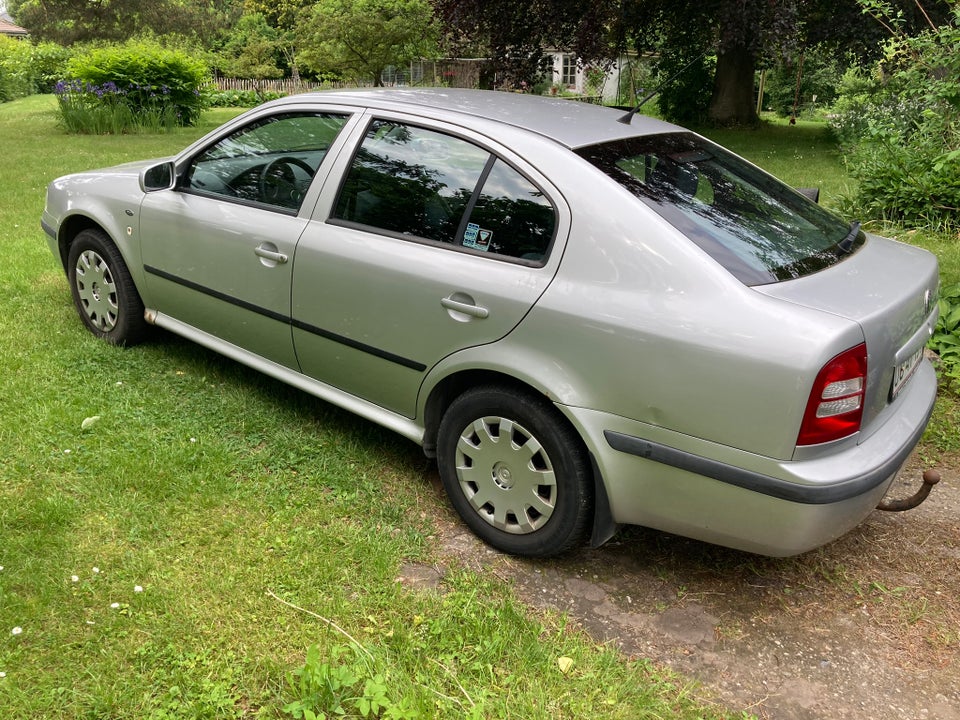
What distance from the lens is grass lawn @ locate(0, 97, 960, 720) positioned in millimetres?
2398

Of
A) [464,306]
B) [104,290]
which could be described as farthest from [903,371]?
[104,290]

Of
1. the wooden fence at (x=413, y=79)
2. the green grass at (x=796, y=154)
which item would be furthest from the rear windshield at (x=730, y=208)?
the wooden fence at (x=413, y=79)

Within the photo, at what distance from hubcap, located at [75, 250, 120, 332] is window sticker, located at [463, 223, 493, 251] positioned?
8.40ft

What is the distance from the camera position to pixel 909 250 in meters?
3.21

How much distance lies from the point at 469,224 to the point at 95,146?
41.8 feet

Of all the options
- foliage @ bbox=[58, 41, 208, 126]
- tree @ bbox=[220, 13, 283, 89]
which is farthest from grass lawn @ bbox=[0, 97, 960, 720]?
tree @ bbox=[220, 13, 283, 89]

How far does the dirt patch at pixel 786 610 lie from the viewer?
250 centimetres

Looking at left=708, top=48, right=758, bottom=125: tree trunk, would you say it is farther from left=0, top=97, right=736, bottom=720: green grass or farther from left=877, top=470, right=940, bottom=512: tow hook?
left=877, top=470, right=940, bottom=512: tow hook

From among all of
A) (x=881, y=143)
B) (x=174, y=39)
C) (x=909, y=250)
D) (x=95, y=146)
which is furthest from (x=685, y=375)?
(x=174, y=39)

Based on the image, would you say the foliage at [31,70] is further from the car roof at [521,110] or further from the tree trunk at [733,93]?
the car roof at [521,110]

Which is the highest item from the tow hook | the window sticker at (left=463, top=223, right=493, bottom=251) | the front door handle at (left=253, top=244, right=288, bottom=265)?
the window sticker at (left=463, top=223, right=493, bottom=251)

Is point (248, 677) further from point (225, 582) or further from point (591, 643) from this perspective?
point (591, 643)

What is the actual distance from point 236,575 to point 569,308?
1511 mm

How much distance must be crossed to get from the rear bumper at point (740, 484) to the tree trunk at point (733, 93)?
1784 cm
